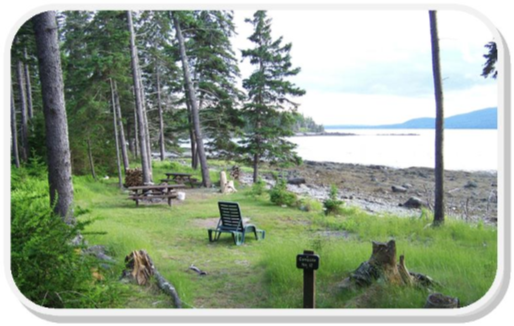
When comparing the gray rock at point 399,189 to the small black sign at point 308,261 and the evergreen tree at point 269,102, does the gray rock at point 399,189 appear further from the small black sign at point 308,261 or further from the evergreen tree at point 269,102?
the small black sign at point 308,261

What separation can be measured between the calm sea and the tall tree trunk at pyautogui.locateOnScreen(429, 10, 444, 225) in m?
0.17

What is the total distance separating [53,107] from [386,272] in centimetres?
377

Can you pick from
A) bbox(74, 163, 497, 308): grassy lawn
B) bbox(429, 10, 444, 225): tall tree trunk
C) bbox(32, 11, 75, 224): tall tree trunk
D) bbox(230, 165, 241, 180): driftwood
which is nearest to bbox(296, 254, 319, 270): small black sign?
bbox(74, 163, 497, 308): grassy lawn

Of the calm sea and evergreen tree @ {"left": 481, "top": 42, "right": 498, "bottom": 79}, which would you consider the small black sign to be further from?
evergreen tree @ {"left": 481, "top": 42, "right": 498, "bottom": 79}

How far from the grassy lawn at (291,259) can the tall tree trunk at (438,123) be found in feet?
1.14

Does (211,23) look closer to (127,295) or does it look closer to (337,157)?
(337,157)

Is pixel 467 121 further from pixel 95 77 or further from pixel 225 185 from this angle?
pixel 95 77

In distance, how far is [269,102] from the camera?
50.0 feet

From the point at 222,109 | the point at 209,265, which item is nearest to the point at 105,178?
the point at 222,109

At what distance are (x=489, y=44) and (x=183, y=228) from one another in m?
5.33

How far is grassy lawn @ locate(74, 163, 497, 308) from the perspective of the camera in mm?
3887

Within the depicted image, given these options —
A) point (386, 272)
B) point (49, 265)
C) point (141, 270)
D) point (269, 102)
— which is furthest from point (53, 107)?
point (269, 102)

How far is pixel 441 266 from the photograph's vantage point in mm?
4211

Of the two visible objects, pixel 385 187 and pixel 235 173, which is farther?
pixel 235 173
